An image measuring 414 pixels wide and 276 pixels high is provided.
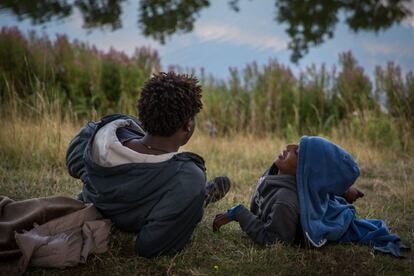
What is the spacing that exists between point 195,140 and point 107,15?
5305 mm

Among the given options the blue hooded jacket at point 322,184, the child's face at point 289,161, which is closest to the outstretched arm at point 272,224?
the blue hooded jacket at point 322,184

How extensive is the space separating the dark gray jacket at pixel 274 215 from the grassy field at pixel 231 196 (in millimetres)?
92

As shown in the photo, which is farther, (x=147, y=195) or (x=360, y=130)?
(x=360, y=130)

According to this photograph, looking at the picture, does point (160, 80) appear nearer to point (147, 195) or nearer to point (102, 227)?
point (147, 195)

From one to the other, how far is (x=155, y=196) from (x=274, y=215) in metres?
0.82

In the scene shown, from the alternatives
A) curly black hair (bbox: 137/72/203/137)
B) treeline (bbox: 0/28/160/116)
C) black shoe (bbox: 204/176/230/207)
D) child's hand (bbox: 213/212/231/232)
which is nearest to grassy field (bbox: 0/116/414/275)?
child's hand (bbox: 213/212/231/232)

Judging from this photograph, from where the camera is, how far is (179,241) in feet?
11.0

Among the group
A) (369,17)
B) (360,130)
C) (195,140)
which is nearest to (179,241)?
(195,140)

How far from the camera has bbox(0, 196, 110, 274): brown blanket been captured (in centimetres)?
309

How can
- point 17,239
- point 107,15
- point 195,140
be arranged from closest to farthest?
point 17,239 < point 195,140 < point 107,15

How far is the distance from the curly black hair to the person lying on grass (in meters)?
0.82

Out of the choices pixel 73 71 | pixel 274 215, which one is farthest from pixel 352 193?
pixel 73 71

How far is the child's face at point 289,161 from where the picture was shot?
366 cm

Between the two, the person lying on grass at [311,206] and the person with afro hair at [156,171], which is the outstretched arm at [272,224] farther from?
the person with afro hair at [156,171]
